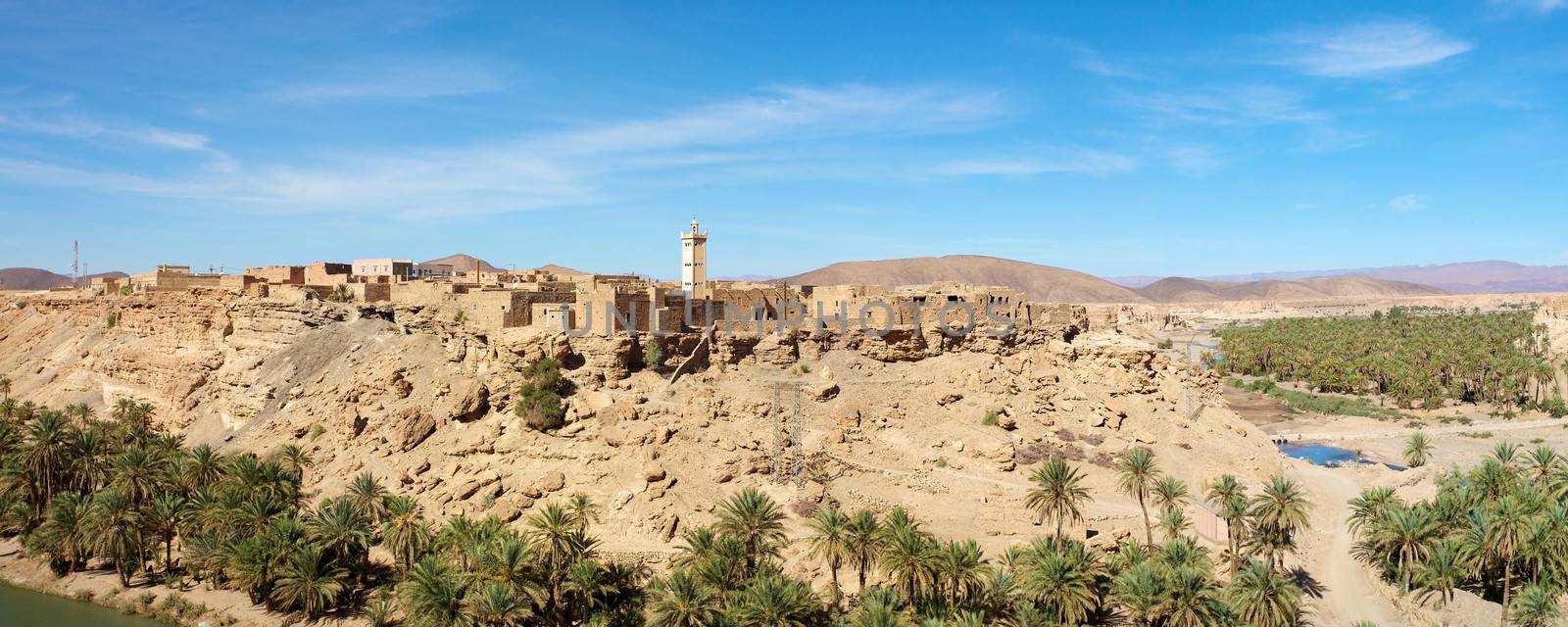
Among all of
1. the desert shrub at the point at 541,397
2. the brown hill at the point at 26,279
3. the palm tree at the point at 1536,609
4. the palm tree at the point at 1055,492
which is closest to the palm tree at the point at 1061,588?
the palm tree at the point at 1055,492

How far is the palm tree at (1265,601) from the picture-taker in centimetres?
2028

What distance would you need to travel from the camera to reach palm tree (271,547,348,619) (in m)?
23.2

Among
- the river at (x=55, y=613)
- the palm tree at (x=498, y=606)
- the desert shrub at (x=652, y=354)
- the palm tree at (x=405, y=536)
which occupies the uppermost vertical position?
the desert shrub at (x=652, y=354)

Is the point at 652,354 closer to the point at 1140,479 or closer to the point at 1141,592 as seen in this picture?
the point at 1140,479

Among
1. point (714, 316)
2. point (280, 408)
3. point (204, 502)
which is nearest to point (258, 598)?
point (204, 502)

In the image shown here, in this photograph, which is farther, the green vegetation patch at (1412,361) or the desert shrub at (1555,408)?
the green vegetation patch at (1412,361)

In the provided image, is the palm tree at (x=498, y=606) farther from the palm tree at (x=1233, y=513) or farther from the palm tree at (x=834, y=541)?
the palm tree at (x=1233, y=513)

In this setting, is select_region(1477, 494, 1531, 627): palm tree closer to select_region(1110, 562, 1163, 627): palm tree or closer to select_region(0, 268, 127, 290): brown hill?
select_region(1110, 562, 1163, 627): palm tree

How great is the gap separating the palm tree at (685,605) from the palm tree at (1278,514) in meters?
14.4

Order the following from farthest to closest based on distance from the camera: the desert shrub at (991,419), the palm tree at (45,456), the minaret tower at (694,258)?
the minaret tower at (694,258) < the desert shrub at (991,419) < the palm tree at (45,456)

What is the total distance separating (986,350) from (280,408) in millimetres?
28234

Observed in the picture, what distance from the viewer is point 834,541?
2112 cm

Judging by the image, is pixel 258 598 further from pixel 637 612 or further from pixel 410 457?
→ pixel 637 612

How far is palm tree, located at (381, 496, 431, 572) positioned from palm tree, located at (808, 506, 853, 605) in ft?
33.9
